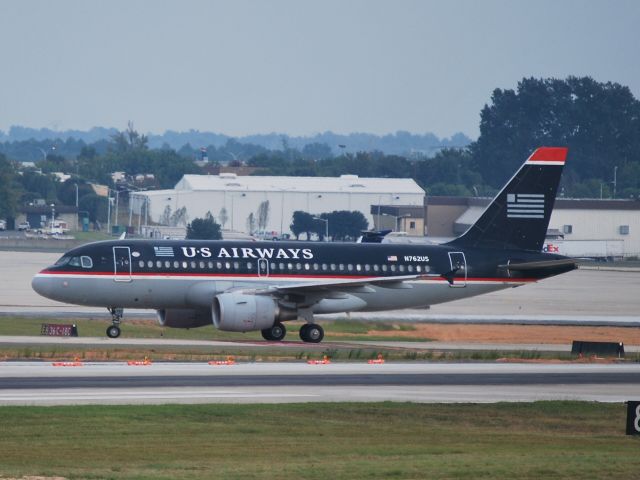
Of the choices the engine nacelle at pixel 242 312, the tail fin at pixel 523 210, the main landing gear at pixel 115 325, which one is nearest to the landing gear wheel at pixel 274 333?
the engine nacelle at pixel 242 312

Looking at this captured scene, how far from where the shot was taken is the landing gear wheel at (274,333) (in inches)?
2303

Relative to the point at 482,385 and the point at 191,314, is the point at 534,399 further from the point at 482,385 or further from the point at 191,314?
the point at 191,314

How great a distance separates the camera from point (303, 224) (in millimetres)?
187750

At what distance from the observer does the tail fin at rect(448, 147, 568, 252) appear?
211 feet

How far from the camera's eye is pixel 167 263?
Result: 190 ft

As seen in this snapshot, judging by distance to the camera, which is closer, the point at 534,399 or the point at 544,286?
the point at 534,399

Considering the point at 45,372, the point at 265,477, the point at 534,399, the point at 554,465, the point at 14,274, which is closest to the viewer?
the point at 265,477

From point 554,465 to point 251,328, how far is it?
31173mm

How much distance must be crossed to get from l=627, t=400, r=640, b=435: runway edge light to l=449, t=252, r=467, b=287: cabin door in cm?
3199

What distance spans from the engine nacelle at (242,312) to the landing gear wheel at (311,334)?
67.5 inches

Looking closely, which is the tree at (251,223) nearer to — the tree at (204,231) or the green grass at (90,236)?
the green grass at (90,236)

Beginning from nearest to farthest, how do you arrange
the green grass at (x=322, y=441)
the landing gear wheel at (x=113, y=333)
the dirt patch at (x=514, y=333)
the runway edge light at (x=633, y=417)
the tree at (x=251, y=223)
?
the green grass at (x=322, y=441), the runway edge light at (x=633, y=417), the landing gear wheel at (x=113, y=333), the dirt patch at (x=514, y=333), the tree at (x=251, y=223)

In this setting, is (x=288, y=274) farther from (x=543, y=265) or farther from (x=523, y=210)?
(x=523, y=210)

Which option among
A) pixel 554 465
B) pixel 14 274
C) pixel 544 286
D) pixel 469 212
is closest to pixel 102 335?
pixel 554 465
